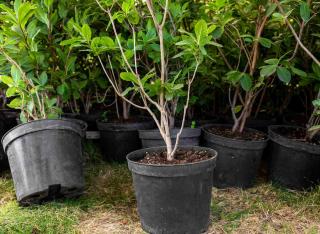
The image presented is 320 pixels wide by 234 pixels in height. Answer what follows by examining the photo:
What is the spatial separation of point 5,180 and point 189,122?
1.45m

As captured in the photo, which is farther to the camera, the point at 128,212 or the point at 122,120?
the point at 122,120

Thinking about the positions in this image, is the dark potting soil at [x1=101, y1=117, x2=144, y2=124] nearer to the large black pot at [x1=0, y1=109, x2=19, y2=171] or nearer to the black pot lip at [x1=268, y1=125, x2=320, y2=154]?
the large black pot at [x1=0, y1=109, x2=19, y2=171]

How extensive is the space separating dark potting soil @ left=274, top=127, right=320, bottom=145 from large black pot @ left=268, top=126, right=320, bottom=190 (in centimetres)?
9

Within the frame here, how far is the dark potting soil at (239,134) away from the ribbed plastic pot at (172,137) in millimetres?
130

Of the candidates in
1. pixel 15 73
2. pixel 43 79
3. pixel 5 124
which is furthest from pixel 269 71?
pixel 5 124

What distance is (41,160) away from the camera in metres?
2.21

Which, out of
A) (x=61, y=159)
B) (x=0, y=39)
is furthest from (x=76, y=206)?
(x=0, y=39)

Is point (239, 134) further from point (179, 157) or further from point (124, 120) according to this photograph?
point (124, 120)

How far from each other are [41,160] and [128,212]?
60 centimetres

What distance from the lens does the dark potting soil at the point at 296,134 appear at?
2547 millimetres

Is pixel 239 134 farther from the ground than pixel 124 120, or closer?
closer

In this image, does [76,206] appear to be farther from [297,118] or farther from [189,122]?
[297,118]

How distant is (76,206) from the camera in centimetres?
228

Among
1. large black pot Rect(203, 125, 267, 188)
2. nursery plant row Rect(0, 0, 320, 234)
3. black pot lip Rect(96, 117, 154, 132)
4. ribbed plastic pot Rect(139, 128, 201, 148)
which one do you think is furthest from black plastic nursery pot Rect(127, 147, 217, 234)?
black pot lip Rect(96, 117, 154, 132)
